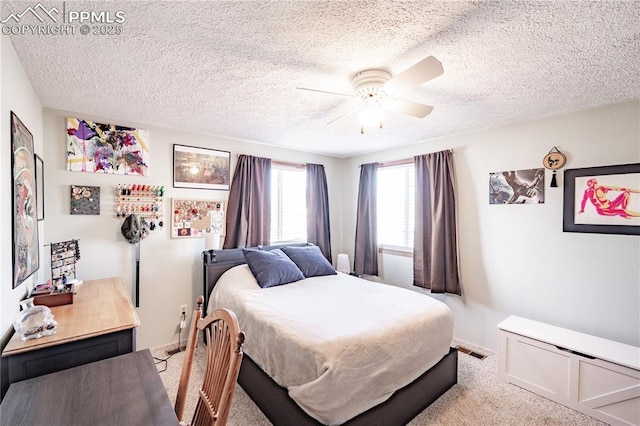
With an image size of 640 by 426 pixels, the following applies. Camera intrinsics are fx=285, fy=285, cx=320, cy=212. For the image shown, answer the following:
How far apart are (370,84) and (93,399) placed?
2100 mm

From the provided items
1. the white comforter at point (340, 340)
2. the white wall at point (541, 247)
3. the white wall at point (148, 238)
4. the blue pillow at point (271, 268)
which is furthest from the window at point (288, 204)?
the white wall at point (541, 247)

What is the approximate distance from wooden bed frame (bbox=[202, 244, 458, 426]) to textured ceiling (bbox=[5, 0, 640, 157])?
2.09 metres

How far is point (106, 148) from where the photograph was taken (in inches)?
110

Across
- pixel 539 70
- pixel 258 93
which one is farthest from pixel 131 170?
pixel 539 70

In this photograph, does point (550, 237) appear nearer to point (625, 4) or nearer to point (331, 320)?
point (625, 4)

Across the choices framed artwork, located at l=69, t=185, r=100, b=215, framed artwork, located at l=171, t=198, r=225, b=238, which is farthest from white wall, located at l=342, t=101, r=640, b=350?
framed artwork, located at l=69, t=185, r=100, b=215

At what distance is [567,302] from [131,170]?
4.36 meters

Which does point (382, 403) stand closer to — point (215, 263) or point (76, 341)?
point (76, 341)

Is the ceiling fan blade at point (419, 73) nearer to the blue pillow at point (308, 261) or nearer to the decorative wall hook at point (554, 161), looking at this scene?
the decorative wall hook at point (554, 161)

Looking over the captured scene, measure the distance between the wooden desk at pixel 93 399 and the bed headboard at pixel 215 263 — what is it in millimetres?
1841

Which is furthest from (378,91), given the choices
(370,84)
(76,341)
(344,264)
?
(344,264)

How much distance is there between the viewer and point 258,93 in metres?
2.19

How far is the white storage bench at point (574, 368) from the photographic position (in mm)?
1966

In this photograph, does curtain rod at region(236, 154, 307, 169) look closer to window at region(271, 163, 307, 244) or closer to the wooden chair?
window at region(271, 163, 307, 244)
